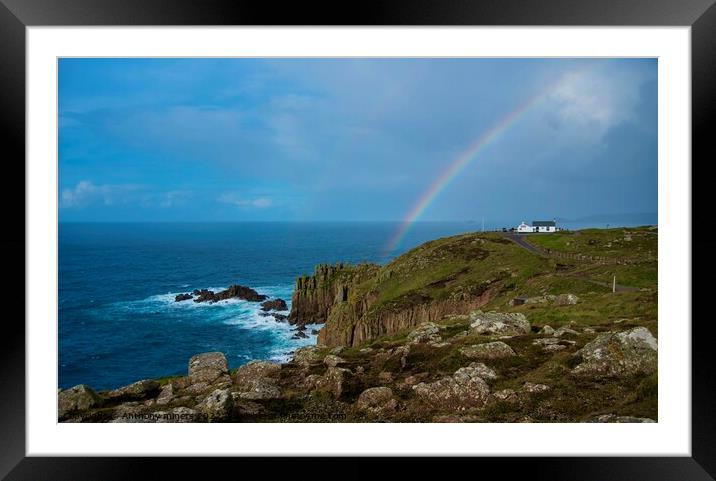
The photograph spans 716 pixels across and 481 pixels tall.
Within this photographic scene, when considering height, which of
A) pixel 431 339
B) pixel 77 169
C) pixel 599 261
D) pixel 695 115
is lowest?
pixel 431 339

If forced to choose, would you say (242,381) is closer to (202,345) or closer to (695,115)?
(202,345)

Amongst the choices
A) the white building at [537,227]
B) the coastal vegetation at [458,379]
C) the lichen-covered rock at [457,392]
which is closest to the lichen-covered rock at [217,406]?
the coastal vegetation at [458,379]

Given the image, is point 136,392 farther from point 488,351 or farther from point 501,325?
point 501,325

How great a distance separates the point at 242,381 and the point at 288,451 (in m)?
2.95

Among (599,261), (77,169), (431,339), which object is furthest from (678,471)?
(77,169)

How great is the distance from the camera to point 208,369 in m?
8.90

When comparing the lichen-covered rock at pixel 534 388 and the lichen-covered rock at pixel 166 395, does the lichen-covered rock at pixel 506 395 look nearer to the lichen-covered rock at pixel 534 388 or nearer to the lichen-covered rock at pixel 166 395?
the lichen-covered rock at pixel 534 388

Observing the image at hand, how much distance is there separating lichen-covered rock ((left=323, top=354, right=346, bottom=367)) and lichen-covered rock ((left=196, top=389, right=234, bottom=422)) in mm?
2351

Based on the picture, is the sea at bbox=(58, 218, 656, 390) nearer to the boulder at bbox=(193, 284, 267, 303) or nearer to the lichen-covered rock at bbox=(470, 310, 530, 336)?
the boulder at bbox=(193, 284, 267, 303)

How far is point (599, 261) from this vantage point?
702 inches

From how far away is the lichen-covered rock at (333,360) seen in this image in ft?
29.7

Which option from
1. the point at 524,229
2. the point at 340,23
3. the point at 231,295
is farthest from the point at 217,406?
the point at 524,229

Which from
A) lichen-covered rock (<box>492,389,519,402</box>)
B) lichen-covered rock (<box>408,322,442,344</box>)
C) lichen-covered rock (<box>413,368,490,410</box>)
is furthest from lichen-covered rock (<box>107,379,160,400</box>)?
lichen-covered rock (<box>492,389,519,402</box>)

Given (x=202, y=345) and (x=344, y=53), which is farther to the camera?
(x=202, y=345)
